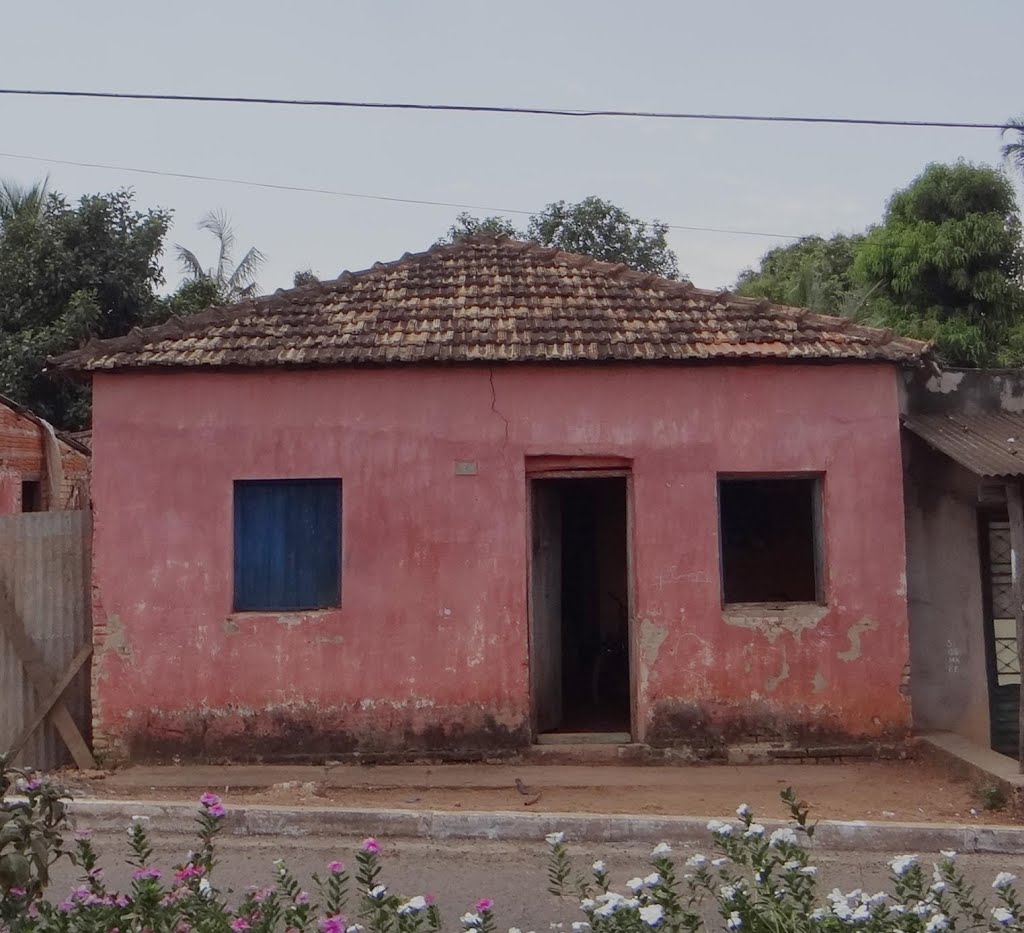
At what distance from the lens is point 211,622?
881 centimetres

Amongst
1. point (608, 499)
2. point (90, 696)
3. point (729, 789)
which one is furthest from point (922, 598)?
point (90, 696)

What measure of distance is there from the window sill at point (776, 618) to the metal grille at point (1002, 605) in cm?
159

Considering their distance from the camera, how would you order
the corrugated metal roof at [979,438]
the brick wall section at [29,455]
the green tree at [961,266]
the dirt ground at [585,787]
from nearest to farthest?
the dirt ground at [585,787]
the corrugated metal roof at [979,438]
the brick wall section at [29,455]
the green tree at [961,266]

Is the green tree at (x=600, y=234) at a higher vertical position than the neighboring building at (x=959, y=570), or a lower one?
higher

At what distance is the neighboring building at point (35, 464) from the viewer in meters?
12.0

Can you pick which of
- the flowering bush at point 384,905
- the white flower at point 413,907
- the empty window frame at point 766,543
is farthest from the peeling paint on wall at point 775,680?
the white flower at point 413,907

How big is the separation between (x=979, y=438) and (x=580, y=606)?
5.73 metres

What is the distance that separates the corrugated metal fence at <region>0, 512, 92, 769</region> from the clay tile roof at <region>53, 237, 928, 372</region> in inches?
56.6

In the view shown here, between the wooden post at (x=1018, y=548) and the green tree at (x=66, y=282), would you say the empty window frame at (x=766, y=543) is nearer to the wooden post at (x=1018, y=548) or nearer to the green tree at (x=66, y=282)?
the wooden post at (x=1018, y=548)

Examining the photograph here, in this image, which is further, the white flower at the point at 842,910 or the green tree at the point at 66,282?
the green tree at the point at 66,282

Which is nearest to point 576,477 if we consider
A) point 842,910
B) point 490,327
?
point 490,327

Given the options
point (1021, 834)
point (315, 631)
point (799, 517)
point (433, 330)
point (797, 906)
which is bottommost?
point (1021, 834)

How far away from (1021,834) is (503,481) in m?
4.48

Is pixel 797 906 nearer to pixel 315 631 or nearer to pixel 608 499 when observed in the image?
pixel 315 631
